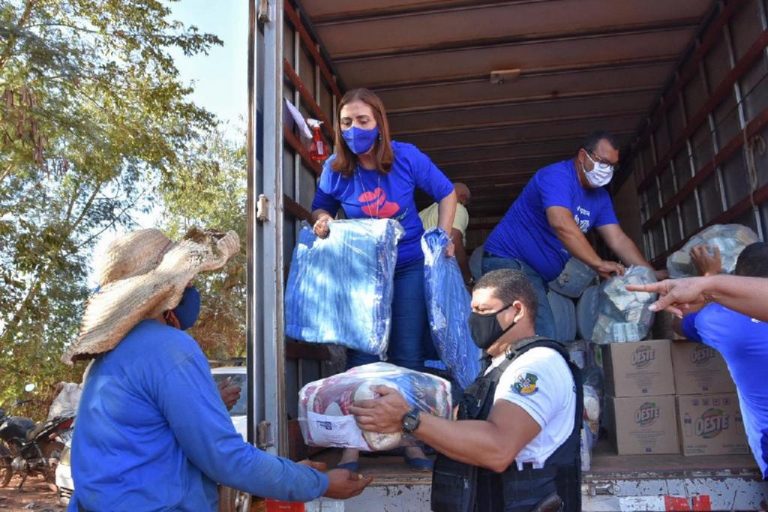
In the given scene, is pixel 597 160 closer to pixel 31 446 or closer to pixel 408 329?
pixel 408 329

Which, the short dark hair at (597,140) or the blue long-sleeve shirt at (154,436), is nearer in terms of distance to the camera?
the blue long-sleeve shirt at (154,436)

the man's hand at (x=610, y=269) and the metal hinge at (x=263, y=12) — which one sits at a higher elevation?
the metal hinge at (x=263, y=12)

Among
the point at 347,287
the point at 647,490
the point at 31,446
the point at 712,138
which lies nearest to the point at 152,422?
the point at 347,287

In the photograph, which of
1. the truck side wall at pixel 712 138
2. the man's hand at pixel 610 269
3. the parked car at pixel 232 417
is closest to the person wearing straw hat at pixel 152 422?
the man's hand at pixel 610 269

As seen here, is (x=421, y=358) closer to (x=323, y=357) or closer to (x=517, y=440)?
(x=323, y=357)

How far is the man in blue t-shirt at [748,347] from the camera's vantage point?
264cm

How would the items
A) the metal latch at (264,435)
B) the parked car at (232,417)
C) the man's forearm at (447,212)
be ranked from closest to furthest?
the metal latch at (264,435)
the man's forearm at (447,212)
the parked car at (232,417)

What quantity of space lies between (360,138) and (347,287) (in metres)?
0.72

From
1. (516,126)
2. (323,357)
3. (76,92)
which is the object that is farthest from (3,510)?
(516,126)

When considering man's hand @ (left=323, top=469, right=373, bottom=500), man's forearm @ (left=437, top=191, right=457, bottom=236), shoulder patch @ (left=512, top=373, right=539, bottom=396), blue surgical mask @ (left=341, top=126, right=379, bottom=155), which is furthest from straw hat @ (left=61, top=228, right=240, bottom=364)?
man's forearm @ (left=437, top=191, right=457, bottom=236)

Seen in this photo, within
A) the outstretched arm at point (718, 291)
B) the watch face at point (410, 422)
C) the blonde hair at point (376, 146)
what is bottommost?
the watch face at point (410, 422)

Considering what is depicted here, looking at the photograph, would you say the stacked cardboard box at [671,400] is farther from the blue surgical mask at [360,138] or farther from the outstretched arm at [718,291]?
the blue surgical mask at [360,138]

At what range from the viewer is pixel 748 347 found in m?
2.67

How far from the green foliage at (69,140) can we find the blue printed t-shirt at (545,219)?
7466 mm
